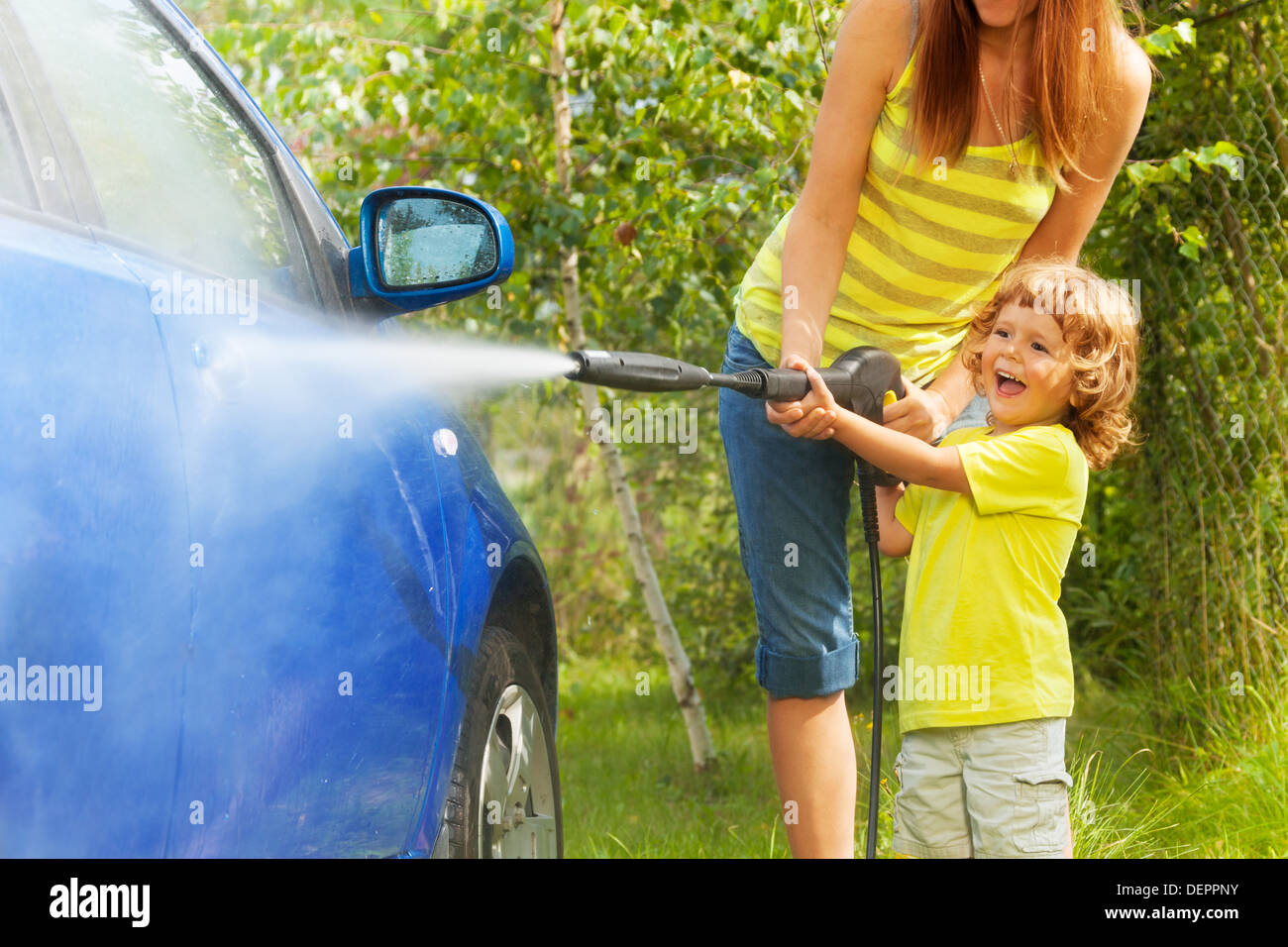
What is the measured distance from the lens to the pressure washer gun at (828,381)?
178cm

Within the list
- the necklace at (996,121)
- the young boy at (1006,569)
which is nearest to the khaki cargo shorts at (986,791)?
the young boy at (1006,569)

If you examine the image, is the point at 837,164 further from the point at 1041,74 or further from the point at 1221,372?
the point at 1221,372

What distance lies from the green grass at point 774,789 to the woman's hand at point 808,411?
1.59m

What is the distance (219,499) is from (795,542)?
1.30 m

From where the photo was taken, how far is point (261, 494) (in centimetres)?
156

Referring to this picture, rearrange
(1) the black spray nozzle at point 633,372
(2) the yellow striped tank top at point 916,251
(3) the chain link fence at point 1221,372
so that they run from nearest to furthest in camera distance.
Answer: (1) the black spray nozzle at point 633,372 → (2) the yellow striped tank top at point 916,251 → (3) the chain link fence at point 1221,372

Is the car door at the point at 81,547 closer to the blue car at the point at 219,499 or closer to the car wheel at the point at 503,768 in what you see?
the blue car at the point at 219,499

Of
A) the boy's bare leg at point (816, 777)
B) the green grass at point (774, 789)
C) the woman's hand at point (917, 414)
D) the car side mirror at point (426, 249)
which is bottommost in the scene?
the green grass at point (774, 789)

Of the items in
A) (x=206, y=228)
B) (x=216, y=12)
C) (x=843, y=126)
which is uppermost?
(x=216, y=12)

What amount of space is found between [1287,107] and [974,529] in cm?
255

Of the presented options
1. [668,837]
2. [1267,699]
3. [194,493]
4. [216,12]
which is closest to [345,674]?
[194,493]

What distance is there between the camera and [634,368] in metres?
1.80

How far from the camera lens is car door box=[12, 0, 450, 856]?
56.9 inches
